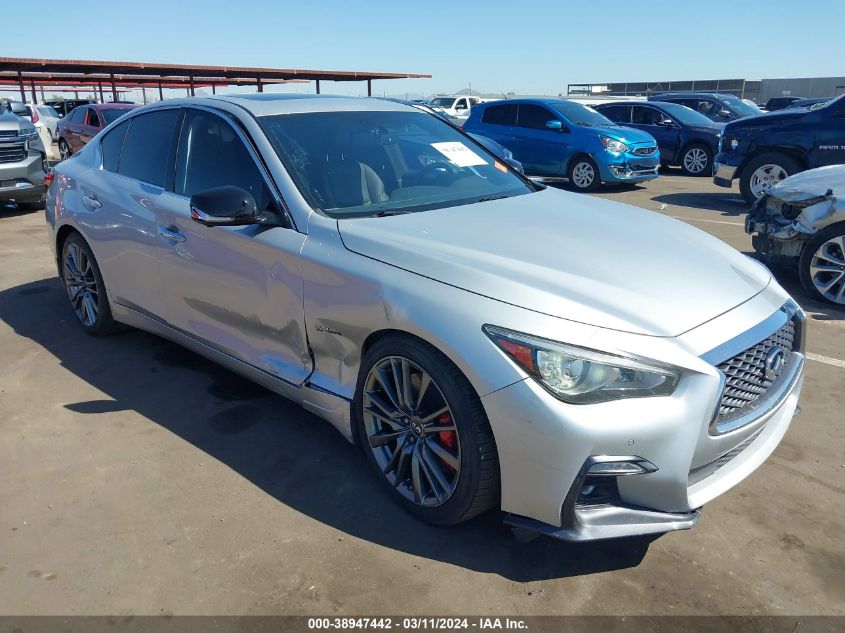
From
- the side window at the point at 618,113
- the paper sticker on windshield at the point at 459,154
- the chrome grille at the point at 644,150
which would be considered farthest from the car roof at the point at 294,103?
the side window at the point at 618,113

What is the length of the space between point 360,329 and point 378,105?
179cm

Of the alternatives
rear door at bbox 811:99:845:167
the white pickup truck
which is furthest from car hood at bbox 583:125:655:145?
the white pickup truck

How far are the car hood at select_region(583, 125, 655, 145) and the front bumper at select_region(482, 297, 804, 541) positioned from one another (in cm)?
1064

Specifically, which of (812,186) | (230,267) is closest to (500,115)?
(812,186)

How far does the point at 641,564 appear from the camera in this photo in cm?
262

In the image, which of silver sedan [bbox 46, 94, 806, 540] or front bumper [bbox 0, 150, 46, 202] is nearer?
silver sedan [bbox 46, 94, 806, 540]

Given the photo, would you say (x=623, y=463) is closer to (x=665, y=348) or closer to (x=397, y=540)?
(x=665, y=348)

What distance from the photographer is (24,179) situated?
33.4ft

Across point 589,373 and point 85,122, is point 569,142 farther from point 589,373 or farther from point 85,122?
point 589,373

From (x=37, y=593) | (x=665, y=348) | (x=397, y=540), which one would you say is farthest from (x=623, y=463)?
(x=37, y=593)

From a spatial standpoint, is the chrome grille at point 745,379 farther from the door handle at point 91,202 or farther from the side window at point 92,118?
the side window at point 92,118

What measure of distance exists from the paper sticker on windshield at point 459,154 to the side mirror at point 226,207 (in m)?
1.25

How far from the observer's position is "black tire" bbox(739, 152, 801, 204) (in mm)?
9672

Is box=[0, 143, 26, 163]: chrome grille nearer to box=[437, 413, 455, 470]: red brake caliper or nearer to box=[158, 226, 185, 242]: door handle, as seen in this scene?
box=[158, 226, 185, 242]: door handle
